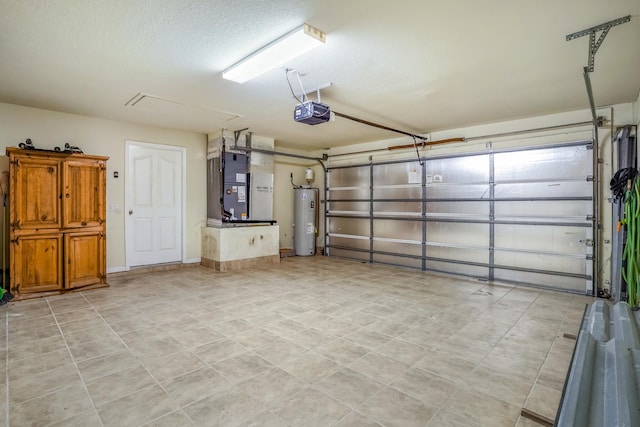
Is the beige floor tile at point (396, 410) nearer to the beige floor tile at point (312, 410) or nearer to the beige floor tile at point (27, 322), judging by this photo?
the beige floor tile at point (312, 410)

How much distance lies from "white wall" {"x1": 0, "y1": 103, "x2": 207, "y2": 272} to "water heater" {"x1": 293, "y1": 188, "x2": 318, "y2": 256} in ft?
7.94

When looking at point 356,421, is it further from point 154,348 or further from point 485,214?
point 485,214

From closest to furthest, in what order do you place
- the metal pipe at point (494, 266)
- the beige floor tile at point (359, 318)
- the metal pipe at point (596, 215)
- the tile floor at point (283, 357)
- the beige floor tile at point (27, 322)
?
1. the tile floor at point (283, 357)
2. the beige floor tile at point (27, 322)
3. the beige floor tile at point (359, 318)
4. the metal pipe at point (596, 215)
5. the metal pipe at point (494, 266)

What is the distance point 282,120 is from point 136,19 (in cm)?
326

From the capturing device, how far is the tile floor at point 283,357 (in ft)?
6.65

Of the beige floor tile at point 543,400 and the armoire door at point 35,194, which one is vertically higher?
the armoire door at point 35,194

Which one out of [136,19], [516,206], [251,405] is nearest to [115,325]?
[251,405]

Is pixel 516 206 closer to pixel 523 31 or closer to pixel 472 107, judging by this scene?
pixel 472 107

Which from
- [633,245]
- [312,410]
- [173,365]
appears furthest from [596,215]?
[173,365]

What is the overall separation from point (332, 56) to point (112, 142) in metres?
4.57

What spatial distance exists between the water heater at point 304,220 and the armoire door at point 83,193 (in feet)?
14.4

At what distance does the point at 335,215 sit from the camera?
830cm

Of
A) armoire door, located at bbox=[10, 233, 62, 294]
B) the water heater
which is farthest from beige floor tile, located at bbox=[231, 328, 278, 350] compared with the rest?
the water heater

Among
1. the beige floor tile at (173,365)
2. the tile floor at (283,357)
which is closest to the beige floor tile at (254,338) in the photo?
the tile floor at (283,357)
